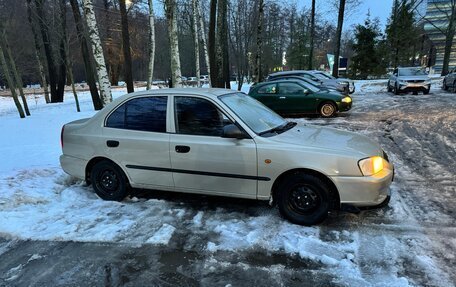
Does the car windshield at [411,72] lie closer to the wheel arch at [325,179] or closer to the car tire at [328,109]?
the car tire at [328,109]

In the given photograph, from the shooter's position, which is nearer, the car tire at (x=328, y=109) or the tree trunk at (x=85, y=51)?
the car tire at (x=328, y=109)

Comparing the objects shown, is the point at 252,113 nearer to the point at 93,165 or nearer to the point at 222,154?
the point at 222,154

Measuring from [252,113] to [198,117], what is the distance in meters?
0.76

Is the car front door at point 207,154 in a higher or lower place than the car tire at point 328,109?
higher

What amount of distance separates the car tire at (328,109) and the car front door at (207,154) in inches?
366

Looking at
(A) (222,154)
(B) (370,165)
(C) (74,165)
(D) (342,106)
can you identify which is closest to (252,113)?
(A) (222,154)

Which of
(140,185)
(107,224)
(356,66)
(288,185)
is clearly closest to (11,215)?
(107,224)

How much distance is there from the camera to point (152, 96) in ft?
16.1

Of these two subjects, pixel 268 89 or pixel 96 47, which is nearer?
pixel 96 47

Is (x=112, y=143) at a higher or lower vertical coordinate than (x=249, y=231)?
higher

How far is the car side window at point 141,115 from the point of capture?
4.76m

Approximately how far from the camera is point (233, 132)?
13.7ft

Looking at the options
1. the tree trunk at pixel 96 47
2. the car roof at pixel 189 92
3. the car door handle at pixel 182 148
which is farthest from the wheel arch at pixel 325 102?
the car door handle at pixel 182 148

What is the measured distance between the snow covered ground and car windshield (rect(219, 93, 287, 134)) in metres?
1.12
